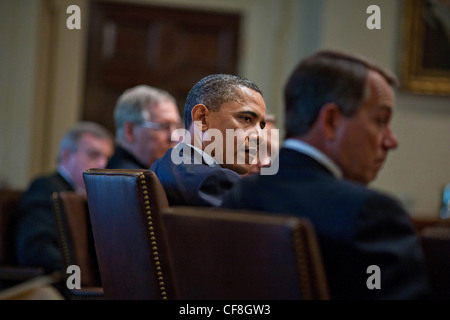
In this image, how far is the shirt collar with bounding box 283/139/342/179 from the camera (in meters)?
1.48

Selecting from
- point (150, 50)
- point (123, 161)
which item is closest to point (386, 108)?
point (123, 161)

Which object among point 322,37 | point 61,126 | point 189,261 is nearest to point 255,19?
point 322,37

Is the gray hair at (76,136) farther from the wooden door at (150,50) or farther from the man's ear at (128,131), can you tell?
the wooden door at (150,50)

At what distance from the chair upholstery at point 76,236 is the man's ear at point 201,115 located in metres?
1.32

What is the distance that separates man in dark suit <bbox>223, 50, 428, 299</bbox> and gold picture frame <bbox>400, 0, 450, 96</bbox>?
417 cm

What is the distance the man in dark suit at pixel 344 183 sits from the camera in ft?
4.32

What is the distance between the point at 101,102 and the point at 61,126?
1.55 feet

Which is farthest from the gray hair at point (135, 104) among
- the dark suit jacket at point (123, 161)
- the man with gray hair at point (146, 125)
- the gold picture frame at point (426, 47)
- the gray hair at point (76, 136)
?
the gold picture frame at point (426, 47)

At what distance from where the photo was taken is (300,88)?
151 centimetres

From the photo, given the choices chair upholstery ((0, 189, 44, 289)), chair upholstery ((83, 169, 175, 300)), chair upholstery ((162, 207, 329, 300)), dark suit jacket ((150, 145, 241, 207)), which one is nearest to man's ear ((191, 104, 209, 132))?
dark suit jacket ((150, 145, 241, 207))

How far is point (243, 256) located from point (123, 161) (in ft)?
7.03

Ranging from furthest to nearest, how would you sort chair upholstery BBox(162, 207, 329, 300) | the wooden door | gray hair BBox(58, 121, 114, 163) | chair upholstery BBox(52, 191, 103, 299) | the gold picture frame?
the wooden door
the gold picture frame
gray hair BBox(58, 121, 114, 163)
chair upholstery BBox(52, 191, 103, 299)
chair upholstery BBox(162, 207, 329, 300)

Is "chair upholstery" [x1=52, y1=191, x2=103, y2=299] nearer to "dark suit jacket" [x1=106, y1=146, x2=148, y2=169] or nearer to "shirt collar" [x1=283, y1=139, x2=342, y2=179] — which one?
"dark suit jacket" [x1=106, y1=146, x2=148, y2=169]

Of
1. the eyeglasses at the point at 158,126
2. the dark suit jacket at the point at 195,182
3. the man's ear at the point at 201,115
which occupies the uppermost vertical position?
the man's ear at the point at 201,115
